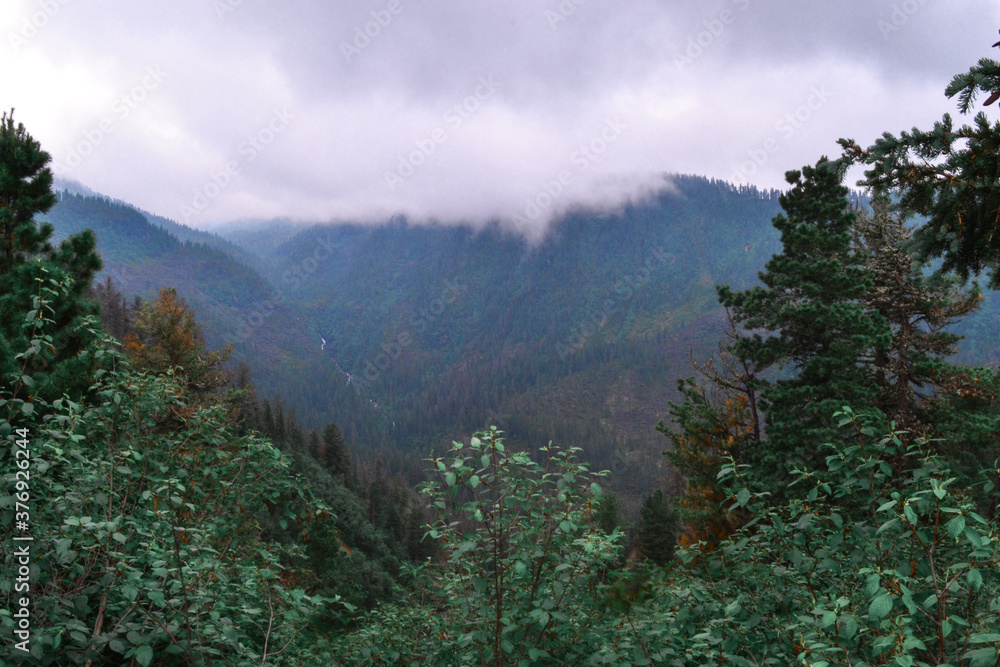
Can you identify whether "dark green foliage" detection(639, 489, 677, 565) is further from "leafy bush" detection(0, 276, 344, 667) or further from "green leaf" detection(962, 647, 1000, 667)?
"green leaf" detection(962, 647, 1000, 667)

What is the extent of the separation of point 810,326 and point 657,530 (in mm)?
30953

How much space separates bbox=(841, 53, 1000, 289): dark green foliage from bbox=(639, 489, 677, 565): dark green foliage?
38.2 meters

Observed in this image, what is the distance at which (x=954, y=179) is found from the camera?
5117mm

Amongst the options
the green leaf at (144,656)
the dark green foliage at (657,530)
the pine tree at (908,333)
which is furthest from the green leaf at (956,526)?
the dark green foliage at (657,530)

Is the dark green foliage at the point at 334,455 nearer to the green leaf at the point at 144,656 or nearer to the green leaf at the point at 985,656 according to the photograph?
the green leaf at the point at 144,656

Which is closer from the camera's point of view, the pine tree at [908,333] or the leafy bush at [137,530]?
the leafy bush at [137,530]

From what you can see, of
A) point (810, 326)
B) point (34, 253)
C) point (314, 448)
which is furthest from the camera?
point (314, 448)

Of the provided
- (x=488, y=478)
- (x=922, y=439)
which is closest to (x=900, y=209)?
(x=922, y=439)

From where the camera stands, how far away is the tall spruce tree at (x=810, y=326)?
14484mm

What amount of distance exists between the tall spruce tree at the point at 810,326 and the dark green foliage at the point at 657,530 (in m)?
27.1

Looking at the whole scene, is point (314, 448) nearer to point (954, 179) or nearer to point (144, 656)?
point (144, 656)

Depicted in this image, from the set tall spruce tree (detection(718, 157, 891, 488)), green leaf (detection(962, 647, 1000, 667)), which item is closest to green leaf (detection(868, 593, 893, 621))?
green leaf (detection(962, 647, 1000, 667))

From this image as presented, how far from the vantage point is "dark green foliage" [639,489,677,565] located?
1574 inches

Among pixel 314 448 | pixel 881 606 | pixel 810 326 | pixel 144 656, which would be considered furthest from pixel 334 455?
pixel 881 606
